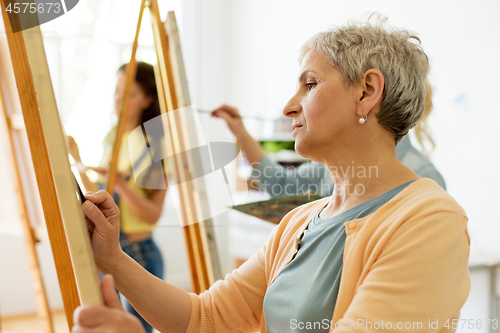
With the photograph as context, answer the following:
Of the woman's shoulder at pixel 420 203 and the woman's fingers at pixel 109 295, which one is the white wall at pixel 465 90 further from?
the woman's fingers at pixel 109 295

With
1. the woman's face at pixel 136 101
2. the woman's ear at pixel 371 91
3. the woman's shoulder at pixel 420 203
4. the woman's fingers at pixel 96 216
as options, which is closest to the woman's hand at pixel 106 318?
the woman's fingers at pixel 96 216

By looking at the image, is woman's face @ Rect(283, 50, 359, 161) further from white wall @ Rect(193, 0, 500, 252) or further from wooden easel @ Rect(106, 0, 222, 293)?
white wall @ Rect(193, 0, 500, 252)

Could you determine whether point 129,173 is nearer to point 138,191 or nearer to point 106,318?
point 138,191

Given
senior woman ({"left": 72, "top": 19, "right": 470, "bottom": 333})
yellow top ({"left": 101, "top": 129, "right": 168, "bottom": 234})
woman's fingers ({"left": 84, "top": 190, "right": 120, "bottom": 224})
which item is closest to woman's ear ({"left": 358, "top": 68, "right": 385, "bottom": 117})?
senior woman ({"left": 72, "top": 19, "right": 470, "bottom": 333})

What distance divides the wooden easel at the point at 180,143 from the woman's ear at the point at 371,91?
2.17ft

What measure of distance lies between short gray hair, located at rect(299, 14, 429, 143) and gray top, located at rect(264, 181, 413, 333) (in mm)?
156

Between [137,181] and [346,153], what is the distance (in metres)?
0.98

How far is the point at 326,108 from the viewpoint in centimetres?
79

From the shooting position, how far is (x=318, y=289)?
2.33ft

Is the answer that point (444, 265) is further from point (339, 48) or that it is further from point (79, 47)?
point (79, 47)

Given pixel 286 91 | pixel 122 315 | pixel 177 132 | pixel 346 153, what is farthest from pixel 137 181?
pixel 286 91

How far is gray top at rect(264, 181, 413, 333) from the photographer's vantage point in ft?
2.28

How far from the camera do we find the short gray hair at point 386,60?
77cm

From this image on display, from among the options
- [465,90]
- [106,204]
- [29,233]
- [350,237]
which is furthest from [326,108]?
[465,90]
